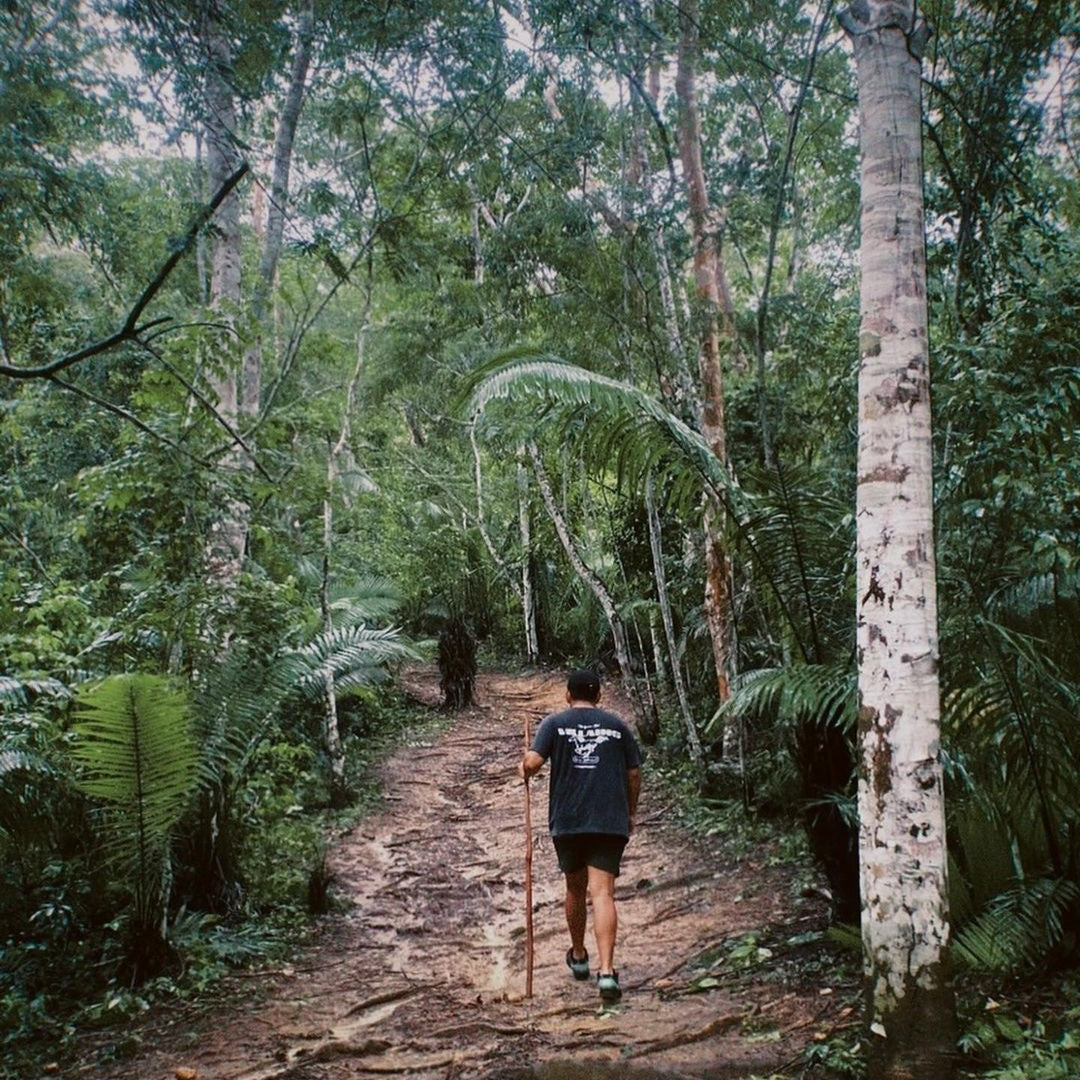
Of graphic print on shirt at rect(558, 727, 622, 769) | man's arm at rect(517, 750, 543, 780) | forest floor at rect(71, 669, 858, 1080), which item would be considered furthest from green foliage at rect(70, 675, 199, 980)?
graphic print on shirt at rect(558, 727, 622, 769)

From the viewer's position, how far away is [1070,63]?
5.15 m

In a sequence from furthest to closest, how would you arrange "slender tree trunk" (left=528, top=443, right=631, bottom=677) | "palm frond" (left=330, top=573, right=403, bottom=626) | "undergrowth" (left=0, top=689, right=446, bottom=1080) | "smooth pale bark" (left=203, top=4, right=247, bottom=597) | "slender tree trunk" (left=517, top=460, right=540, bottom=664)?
1. "slender tree trunk" (left=517, top=460, right=540, bottom=664)
2. "palm frond" (left=330, top=573, right=403, bottom=626)
3. "slender tree trunk" (left=528, top=443, right=631, bottom=677)
4. "smooth pale bark" (left=203, top=4, right=247, bottom=597)
5. "undergrowth" (left=0, top=689, right=446, bottom=1080)

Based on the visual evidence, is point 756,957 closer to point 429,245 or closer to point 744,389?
point 744,389

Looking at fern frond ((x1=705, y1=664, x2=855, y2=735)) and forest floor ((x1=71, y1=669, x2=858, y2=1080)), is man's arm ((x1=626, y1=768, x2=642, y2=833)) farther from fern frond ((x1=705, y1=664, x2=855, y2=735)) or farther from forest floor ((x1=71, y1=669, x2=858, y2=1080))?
forest floor ((x1=71, y1=669, x2=858, y2=1080))

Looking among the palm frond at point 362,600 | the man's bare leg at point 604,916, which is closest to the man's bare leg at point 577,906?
the man's bare leg at point 604,916

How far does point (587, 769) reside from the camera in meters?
4.46

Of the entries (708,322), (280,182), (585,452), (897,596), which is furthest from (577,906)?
(280,182)

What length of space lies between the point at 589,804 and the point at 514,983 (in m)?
1.23

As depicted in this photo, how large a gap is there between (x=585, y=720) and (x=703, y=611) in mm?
3876

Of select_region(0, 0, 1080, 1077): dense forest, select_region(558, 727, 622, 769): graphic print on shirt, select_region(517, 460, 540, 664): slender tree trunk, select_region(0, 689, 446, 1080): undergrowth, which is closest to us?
select_region(0, 0, 1080, 1077): dense forest

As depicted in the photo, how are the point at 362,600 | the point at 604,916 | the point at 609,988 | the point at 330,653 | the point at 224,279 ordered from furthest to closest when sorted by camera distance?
the point at 362,600
the point at 224,279
the point at 330,653
the point at 604,916
the point at 609,988

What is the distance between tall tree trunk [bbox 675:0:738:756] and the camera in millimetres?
7344

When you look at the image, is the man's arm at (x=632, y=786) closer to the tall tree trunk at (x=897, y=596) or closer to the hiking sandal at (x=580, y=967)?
the hiking sandal at (x=580, y=967)

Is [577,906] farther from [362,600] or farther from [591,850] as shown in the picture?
[362,600]
